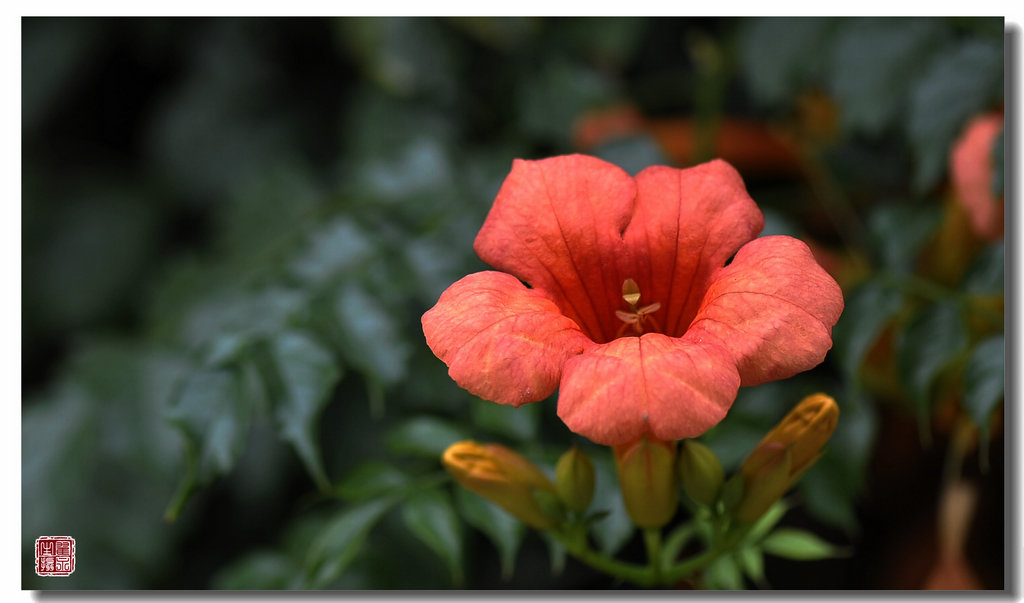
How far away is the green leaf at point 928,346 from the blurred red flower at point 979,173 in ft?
0.75

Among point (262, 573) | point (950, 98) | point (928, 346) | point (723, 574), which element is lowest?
point (262, 573)

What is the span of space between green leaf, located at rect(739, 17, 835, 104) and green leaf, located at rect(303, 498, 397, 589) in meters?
1.18

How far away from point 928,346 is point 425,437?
2.76ft

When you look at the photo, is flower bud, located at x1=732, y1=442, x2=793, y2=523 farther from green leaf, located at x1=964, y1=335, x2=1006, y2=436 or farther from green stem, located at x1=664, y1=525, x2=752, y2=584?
green leaf, located at x1=964, y1=335, x2=1006, y2=436

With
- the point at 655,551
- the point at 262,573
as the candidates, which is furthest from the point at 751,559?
the point at 262,573

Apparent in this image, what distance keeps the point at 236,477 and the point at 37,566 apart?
1.51 ft

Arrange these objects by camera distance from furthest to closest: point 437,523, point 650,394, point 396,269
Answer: point 396,269 → point 437,523 → point 650,394

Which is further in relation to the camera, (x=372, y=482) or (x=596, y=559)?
(x=372, y=482)

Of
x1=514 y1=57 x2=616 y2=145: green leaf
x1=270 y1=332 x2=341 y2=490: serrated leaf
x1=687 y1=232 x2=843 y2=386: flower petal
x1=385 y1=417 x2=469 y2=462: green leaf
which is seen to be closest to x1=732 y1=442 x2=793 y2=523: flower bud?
x1=687 y1=232 x2=843 y2=386: flower petal

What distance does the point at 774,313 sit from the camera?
0.84 metres

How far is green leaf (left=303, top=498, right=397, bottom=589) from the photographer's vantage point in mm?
1264

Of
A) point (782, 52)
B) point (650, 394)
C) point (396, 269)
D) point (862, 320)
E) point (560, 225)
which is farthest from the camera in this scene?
point (782, 52)

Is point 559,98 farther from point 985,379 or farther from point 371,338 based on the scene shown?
point 985,379
